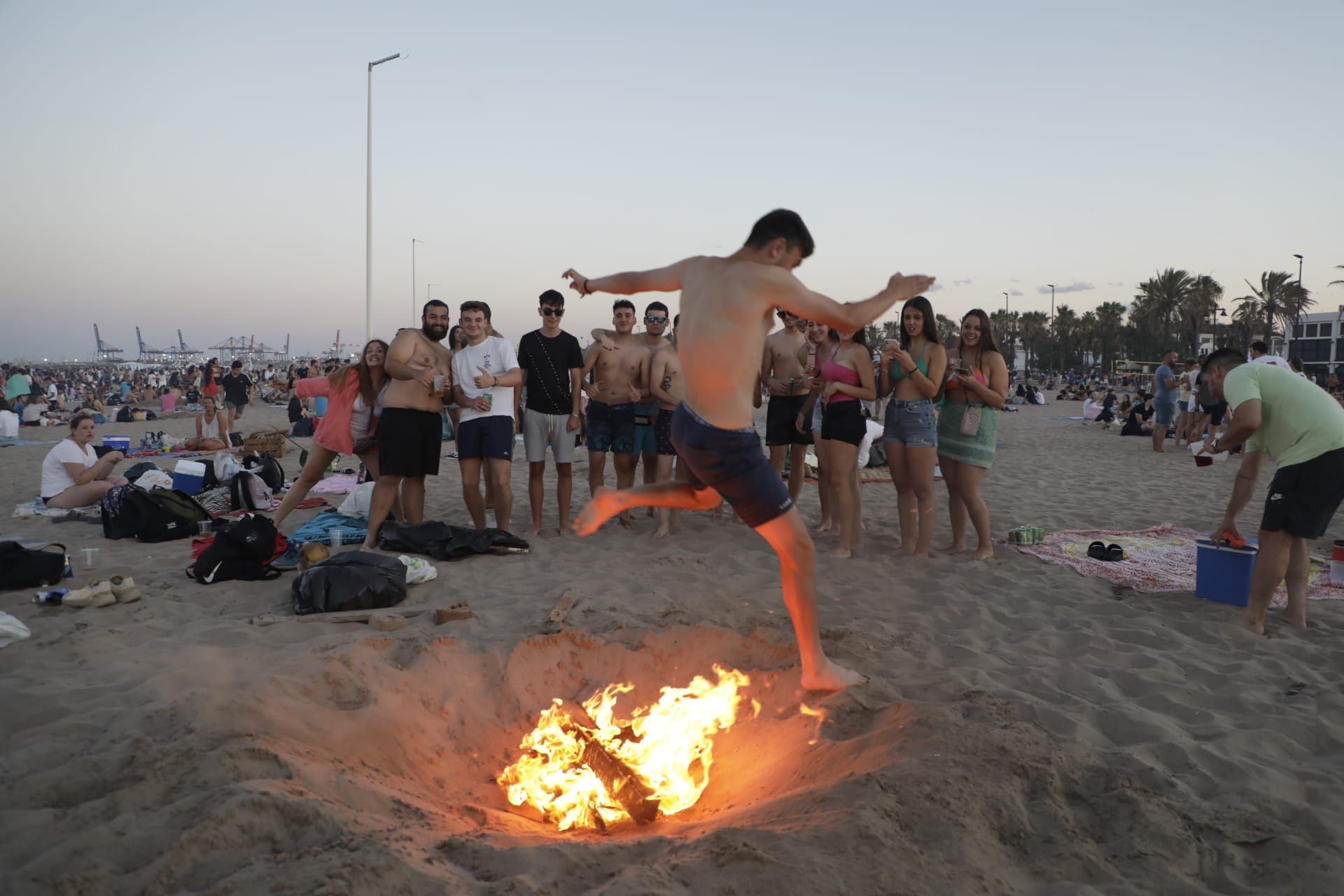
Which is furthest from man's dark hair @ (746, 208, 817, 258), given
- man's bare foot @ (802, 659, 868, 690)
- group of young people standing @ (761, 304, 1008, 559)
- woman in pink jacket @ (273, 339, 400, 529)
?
woman in pink jacket @ (273, 339, 400, 529)

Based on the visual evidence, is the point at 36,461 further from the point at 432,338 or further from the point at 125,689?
the point at 125,689

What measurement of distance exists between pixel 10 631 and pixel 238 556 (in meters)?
1.64

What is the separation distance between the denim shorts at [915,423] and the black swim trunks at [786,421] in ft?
3.52

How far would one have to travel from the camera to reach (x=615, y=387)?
7453 mm

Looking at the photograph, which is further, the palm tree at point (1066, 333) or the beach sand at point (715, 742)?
the palm tree at point (1066, 333)

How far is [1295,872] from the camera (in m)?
2.45

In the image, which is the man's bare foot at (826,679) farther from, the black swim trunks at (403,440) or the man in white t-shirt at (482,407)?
the black swim trunks at (403,440)

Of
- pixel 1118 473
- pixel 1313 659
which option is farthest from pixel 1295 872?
pixel 1118 473

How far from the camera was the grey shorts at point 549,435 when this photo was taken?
7.33 metres

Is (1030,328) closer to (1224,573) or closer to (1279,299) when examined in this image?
(1279,299)

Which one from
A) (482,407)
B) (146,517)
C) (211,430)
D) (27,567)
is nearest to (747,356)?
(482,407)

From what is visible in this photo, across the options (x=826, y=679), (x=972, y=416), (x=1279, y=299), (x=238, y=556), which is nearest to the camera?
(x=826, y=679)

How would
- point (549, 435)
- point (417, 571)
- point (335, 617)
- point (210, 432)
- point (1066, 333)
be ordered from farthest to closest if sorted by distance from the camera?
1. point (1066, 333)
2. point (210, 432)
3. point (549, 435)
4. point (417, 571)
5. point (335, 617)

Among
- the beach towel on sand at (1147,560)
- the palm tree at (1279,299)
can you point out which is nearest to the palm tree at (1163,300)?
the palm tree at (1279,299)
